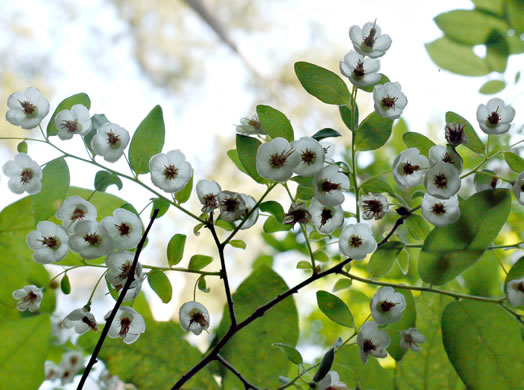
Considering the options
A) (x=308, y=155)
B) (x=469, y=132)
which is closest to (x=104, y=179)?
(x=308, y=155)

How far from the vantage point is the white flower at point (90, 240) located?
0.92 ft

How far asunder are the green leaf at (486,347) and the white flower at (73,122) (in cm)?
28

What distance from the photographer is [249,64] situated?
8.80ft

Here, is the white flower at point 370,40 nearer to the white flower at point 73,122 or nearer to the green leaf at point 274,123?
the green leaf at point 274,123

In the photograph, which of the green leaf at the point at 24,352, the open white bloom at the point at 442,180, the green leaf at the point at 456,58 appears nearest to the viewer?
the open white bloom at the point at 442,180

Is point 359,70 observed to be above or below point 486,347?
above

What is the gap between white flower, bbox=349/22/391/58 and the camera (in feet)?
1.00

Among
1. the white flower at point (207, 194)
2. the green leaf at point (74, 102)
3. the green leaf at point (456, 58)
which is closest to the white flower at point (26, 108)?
the green leaf at point (74, 102)

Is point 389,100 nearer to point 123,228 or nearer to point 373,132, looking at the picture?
point 373,132

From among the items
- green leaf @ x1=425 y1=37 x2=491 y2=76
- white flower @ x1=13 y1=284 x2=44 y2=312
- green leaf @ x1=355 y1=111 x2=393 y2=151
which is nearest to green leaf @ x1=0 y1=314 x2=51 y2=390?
white flower @ x1=13 y1=284 x2=44 y2=312

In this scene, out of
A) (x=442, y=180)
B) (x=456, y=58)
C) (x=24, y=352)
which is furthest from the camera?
(x=456, y=58)

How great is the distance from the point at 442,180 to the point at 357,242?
0.20 ft

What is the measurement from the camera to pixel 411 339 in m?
0.31

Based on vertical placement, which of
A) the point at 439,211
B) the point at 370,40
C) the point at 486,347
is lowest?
the point at 486,347
